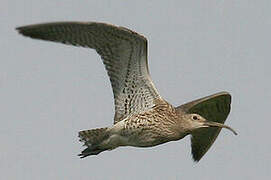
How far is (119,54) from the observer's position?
1753 centimetres

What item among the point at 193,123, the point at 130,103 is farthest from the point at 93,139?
the point at 193,123

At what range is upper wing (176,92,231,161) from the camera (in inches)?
791

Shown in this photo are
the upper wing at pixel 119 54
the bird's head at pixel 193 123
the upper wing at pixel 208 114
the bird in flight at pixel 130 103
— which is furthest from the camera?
the upper wing at pixel 208 114

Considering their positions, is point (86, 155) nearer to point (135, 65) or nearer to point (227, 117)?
point (135, 65)

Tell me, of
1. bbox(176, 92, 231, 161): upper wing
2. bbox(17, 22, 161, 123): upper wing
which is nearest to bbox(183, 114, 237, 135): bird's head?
bbox(17, 22, 161, 123): upper wing

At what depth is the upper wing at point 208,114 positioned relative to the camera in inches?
Result: 791

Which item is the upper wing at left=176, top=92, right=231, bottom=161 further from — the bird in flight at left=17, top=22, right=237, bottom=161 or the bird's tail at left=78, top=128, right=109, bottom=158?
the bird's tail at left=78, top=128, right=109, bottom=158

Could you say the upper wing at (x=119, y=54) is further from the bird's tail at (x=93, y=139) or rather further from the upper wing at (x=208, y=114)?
the upper wing at (x=208, y=114)

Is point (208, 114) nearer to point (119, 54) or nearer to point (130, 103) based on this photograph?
point (130, 103)

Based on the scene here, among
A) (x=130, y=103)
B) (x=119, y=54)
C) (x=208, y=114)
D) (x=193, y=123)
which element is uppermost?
(x=119, y=54)

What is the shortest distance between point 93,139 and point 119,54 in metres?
1.89

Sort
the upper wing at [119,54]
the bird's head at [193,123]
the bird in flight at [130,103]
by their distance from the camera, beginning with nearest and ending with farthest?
the upper wing at [119,54] → the bird in flight at [130,103] → the bird's head at [193,123]

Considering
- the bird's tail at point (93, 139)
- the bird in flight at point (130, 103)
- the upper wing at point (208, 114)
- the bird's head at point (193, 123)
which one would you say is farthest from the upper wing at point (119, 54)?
the upper wing at point (208, 114)

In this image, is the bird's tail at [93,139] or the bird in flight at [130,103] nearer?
the bird in flight at [130,103]
